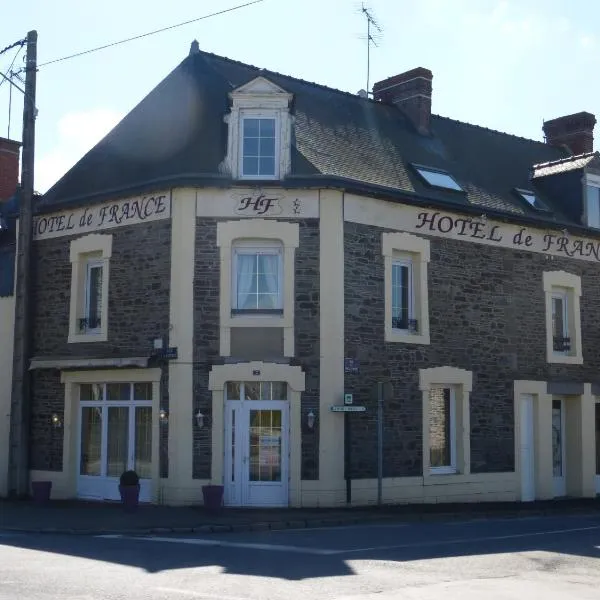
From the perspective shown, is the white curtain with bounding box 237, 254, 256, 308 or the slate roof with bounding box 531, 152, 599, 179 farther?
the slate roof with bounding box 531, 152, 599, 179

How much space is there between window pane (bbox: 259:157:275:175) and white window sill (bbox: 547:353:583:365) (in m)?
8.61

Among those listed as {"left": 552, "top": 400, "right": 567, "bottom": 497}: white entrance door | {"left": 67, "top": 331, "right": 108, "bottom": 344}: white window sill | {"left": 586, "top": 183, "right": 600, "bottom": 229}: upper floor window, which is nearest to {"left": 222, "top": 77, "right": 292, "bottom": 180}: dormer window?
{"left": 67, "top": 331, "right": 108, "bottom": 344}: white window sill

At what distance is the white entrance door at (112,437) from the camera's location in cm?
2034

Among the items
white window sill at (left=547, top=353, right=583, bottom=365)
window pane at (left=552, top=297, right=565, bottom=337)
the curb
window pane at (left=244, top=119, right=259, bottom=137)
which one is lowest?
the curb

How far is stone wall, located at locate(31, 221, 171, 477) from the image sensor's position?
2003cm

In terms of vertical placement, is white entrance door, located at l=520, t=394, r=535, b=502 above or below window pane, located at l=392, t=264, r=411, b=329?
below

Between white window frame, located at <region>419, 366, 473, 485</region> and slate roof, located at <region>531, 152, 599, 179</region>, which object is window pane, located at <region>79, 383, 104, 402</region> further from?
slate roof, located at <region>531, 152, 599, 179</region>

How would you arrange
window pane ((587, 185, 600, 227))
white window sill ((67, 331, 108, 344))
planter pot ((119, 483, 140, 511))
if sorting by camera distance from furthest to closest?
window pane ((587, 185, 600, 227))
white window sill ((67, 331, 108, 344))
planter pot ((119, 483, 140, 511))

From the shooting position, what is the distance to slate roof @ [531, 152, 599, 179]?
83.5ft

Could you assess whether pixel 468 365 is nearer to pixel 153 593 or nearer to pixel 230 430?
pixel 230 430

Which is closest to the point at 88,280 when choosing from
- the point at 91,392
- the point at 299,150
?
the point at 91,392

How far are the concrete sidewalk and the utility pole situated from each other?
3.91 ft

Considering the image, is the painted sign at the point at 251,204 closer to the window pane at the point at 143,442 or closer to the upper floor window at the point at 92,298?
the upper floor window at the point at 92,298

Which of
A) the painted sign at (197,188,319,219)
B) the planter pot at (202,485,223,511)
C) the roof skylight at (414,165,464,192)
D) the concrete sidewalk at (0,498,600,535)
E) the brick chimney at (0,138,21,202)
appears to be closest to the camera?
the concrete sidewalk at (0,498,600,535)
